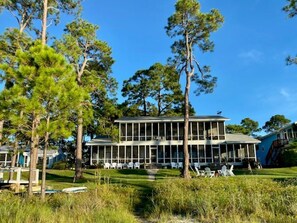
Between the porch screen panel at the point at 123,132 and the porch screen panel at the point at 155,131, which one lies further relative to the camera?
the porch screen panel at the point at 155,131

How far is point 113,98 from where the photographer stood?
885 inches

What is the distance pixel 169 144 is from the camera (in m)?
30.4

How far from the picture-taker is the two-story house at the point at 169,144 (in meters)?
30.4

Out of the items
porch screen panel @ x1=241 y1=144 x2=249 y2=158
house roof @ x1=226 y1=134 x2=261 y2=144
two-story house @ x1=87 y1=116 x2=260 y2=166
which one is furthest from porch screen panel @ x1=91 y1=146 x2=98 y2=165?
porch screen panel @ x1=241 y1=144 x2=249 y2=158

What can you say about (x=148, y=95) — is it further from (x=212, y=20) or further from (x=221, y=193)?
(x=221, y=193)

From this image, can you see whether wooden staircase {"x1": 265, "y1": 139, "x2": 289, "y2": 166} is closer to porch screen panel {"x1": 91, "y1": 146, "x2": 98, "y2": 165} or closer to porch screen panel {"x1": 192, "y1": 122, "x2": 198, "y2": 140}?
porch screen panel {"x1": 192, "y1": 122, "x2": 198, "y2": 140}

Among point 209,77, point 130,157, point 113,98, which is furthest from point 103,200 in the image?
point 130,157

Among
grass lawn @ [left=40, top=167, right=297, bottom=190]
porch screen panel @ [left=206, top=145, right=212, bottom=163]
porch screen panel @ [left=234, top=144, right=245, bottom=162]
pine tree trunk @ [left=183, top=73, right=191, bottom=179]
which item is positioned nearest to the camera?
grass lawn @ [left=40, top=167, right=297, bottom=190]

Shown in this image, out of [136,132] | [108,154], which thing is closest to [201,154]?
[136,132]

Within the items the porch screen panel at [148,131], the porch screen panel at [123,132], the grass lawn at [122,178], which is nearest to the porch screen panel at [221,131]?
the porch screen panel at [148,131]

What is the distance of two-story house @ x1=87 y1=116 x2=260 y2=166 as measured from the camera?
30391 millimetres

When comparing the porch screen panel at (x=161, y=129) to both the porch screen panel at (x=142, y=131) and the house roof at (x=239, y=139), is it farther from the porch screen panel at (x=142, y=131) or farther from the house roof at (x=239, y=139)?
the house roof at (x=239, y=139)

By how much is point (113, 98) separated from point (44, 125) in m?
12.9

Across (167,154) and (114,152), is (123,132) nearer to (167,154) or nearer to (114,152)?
(114,152)
